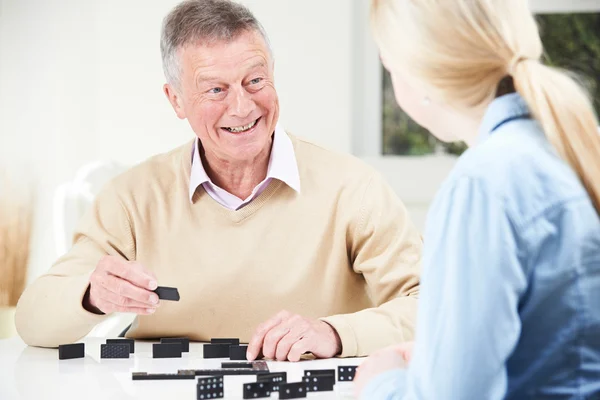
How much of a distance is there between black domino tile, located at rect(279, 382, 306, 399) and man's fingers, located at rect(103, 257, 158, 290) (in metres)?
0.51

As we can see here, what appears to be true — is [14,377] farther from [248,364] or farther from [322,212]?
[322,212]

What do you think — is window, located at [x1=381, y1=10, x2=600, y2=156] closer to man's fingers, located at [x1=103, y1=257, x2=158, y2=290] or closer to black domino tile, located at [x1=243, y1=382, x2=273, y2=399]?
man's fingers, located at [x1=103, y1=257, x2=158, y2=290]

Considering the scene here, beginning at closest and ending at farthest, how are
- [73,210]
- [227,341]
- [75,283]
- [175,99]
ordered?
[227,341]
[75,283]
[175,99]
[73,210]

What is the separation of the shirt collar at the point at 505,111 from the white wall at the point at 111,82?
308cm

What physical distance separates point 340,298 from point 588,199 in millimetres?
1311

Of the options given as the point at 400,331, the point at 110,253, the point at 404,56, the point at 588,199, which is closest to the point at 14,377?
the point at 110,253

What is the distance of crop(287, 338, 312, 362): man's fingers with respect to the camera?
1841mm

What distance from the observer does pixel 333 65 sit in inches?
167

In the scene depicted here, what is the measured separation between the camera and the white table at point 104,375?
1.56m

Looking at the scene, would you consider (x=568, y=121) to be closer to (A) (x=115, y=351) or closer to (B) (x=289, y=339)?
(B) (x=289, y=339)

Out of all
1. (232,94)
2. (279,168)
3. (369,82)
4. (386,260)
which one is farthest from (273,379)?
(369,82)

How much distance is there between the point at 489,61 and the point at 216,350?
1.04 meters

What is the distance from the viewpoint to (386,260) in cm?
222

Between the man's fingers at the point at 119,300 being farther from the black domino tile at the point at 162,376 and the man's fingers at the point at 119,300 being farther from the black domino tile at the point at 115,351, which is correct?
the black domino tile at the point at 162,376
